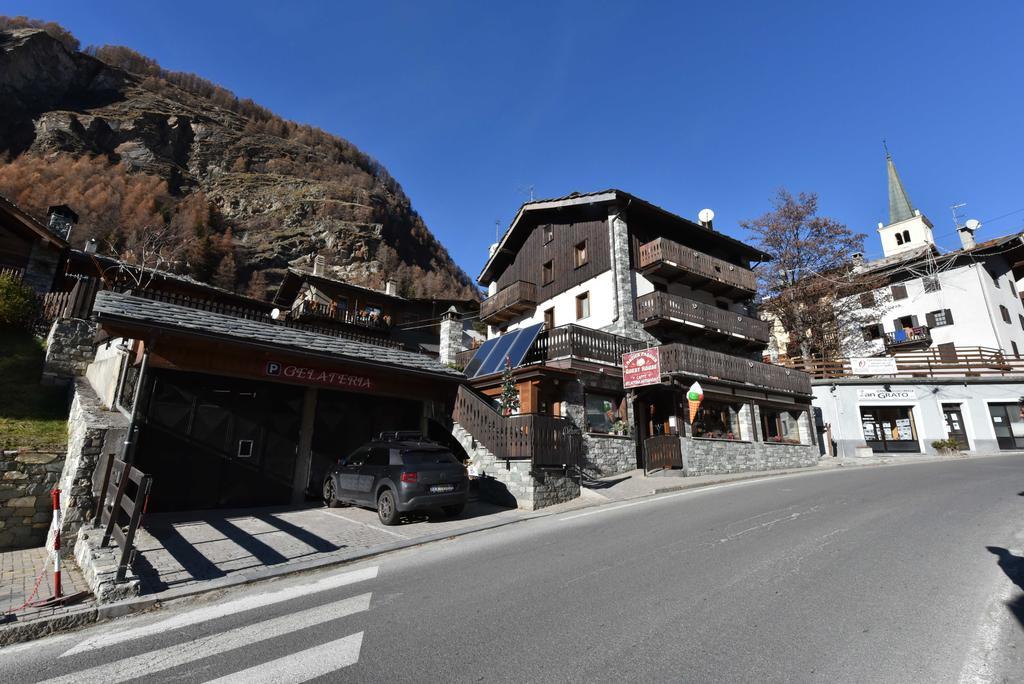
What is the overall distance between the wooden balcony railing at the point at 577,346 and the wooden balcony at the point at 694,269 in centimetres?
542

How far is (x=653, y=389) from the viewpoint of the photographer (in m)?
19.8

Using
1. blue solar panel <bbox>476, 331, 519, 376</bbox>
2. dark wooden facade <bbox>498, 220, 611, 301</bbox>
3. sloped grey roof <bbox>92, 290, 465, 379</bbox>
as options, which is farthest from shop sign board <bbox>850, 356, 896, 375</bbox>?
sloped grey roof <bbox>92, 290, 465, 379</bbox>

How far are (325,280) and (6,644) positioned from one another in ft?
113

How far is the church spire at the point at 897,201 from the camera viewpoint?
51.9 meters

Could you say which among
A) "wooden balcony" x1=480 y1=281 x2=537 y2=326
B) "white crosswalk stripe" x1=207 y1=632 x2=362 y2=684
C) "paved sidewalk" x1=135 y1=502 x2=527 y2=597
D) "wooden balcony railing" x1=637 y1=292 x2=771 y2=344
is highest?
"wooden balcony" x1=480 y1=281 x2=537 y2=326

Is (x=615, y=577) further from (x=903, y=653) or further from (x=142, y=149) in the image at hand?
(x=142, y=149)

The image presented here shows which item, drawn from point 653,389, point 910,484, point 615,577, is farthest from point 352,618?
point 653,389

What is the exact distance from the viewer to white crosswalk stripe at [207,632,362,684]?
3732mm

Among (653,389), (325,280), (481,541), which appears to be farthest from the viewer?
(325,280)

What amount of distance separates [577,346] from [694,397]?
4638mm

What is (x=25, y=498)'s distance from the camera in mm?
8602

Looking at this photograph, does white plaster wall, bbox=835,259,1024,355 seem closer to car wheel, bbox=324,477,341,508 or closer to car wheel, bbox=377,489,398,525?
car wheel, bbox=377,489,398,525

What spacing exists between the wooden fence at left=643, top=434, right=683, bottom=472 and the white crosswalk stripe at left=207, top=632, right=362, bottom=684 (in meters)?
14.9

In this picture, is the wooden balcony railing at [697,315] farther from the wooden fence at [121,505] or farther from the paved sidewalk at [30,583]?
the paved sidewalk at [30,583]
